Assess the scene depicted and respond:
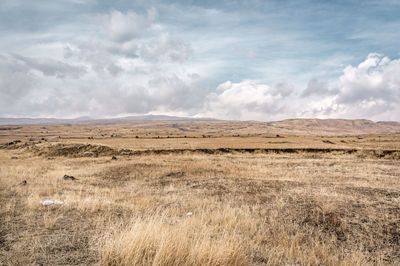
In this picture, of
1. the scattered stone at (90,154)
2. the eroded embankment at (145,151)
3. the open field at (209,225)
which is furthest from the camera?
the eroded embankment at (145,151)

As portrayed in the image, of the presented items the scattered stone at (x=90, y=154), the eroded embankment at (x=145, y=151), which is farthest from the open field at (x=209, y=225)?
the scattered stone at (x=90, y=154)

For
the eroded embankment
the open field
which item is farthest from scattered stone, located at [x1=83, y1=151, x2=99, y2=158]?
the open field

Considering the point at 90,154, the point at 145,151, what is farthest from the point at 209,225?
the point at 90,154

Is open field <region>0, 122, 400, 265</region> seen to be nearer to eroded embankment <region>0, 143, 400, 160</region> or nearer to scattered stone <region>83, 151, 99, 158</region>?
eroded embankment <region>0, 143, 400, 160</region>

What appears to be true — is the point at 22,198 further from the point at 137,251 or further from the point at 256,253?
the point at 256,253

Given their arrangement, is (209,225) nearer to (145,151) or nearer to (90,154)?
(145,151)

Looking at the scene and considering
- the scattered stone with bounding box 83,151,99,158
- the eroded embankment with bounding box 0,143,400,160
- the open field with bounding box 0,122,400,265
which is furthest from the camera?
the eroded embankment with bounding box 0,143,400,160

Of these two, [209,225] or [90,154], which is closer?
[209,225]

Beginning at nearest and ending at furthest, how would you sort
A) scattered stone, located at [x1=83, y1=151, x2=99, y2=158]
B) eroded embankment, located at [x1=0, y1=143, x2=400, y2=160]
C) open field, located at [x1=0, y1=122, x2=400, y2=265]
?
open field, located at [x1=0, y1=122, x2=400, y2=265]
scattered stone, located at [x1=83, y1=151, x2=99, y2=158]
eroded embankment, located at [x1=0, y1=143, x2=400, y2=160]

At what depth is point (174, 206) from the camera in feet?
32.3

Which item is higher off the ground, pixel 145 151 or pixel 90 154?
pixel 145 151

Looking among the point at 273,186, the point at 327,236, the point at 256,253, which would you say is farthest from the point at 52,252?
the point at 273,186

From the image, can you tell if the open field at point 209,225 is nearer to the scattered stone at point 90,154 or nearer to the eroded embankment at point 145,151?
the eroded embankment at point 145,151

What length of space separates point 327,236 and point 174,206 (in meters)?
5.48
